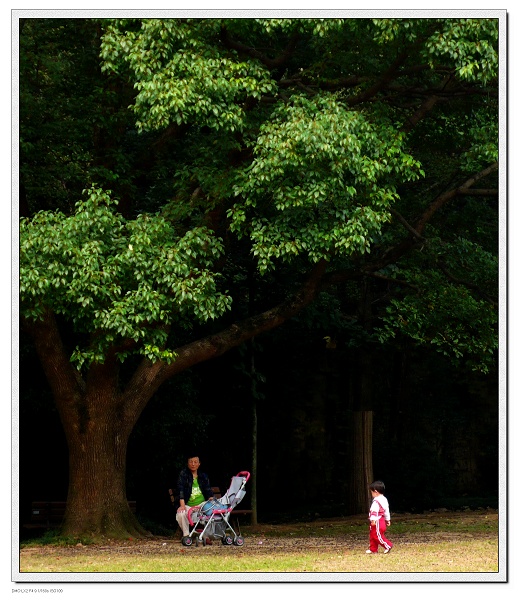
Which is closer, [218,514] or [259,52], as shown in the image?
[218,514]

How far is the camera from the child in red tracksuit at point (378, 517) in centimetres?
1402

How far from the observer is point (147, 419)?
71.3ft

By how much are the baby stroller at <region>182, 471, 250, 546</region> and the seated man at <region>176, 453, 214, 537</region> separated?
0.13m

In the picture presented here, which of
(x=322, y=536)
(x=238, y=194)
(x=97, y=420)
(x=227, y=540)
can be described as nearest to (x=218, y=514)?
(x=227, y=540)

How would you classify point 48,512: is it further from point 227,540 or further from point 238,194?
point 238,194

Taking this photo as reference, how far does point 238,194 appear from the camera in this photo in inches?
598

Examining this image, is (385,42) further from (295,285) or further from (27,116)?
Result: (295,285)

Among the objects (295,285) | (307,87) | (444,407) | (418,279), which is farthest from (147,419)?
(444,407)

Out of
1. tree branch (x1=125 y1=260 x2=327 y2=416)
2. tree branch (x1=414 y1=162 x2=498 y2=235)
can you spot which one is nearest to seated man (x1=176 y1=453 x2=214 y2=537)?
tree branch (x1=125 y1=260 x2=327 y2=416)

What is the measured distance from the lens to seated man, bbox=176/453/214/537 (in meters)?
15.6

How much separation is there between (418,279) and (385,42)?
16.7 feet

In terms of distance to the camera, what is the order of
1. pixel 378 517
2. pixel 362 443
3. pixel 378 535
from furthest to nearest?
pixel 362 443 < pixel 378 535 < pixel 378 517

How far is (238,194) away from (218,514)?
435cm

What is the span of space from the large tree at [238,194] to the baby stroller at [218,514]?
185 centimetres
